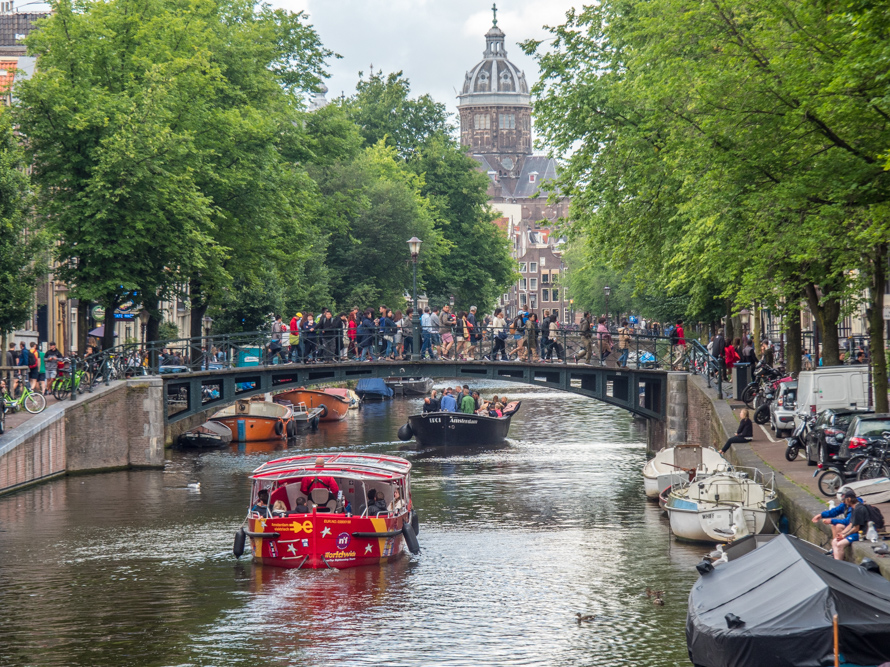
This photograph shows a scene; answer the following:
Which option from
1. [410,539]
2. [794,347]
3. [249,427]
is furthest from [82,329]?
[794,347]

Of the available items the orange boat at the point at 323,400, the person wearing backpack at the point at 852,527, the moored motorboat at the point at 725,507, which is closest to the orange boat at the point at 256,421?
the orange boat at the point at 323,400

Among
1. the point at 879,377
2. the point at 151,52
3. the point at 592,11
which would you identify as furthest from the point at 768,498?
the point at 151,52

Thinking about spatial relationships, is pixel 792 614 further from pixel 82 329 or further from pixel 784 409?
pixel 82 329

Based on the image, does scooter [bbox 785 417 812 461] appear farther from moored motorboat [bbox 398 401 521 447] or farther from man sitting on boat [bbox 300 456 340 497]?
moored motorboat [bbox 398 401 521 447]

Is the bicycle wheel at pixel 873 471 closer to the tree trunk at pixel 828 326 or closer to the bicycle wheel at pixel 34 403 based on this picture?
the tree trunk at pixel 828 326

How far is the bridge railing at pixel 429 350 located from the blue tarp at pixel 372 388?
27.6 meters

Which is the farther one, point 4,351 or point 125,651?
point 4,351

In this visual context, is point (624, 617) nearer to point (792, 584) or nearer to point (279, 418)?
point (792, 584)

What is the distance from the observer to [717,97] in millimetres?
24812

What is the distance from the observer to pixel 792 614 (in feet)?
49.9

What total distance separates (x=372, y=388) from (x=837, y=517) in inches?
2234

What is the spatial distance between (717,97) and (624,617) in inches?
376

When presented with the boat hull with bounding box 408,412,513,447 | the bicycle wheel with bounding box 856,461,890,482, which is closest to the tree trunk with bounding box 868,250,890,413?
the bicycle wheel with bounding box 856,461,890,482

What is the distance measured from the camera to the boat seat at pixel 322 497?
28031 millimetres
